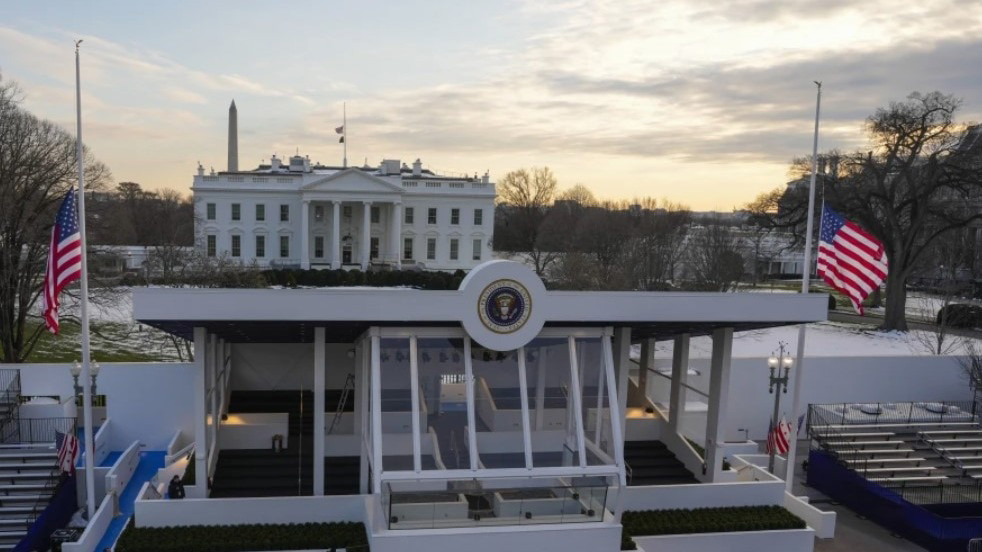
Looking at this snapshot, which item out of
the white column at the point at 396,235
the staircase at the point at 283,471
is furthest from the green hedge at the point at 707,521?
the white column at the point at 396,235

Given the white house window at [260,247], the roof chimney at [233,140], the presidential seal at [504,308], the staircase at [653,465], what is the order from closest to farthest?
the presidential seal at [504,308] → the staircase at [653,465] → the white house window at [260,247] → the roof chimney at [233,140]

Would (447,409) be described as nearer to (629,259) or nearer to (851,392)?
(851,392)

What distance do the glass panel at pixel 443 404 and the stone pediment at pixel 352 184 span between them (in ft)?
158

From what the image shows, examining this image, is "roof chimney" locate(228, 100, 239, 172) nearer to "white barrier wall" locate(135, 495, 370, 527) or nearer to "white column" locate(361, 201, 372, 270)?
"white column" locate(361, 201, 372, 270)

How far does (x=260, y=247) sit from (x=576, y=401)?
53.5 m

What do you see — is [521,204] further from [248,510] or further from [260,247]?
[248,510]

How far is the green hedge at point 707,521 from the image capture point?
1444cm

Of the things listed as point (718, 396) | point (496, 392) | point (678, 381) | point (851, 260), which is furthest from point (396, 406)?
point (851, 260)

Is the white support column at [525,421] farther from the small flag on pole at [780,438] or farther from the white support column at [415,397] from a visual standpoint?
the small flag on pole at [780,438]

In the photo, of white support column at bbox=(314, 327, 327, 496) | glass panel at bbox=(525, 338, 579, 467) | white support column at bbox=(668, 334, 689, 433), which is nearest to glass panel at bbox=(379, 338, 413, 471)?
white support column at bbox=(314, 327, 327, 496)

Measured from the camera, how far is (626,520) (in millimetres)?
14641

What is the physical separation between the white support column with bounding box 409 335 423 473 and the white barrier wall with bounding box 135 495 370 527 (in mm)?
1968

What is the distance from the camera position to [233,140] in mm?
86625

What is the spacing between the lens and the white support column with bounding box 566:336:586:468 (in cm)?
1320
